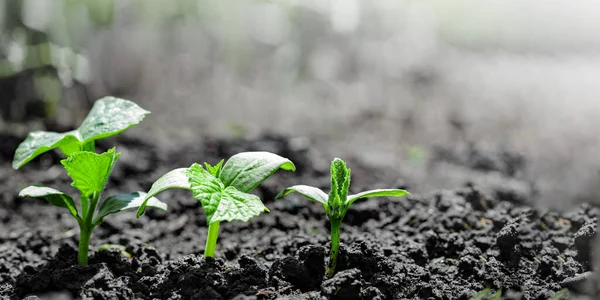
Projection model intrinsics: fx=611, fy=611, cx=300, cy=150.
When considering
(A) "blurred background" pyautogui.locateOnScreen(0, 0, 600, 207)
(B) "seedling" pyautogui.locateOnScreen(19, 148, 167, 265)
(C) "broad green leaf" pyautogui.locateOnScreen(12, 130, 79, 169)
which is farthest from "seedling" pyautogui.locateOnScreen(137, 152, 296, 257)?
(A) "blurred background" pyautogui.locateOnScreen(0, 0, 600, 207)

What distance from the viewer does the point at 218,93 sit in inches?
176

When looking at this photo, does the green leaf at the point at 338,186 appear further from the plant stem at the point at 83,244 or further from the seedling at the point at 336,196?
the plant stem at the point at 83,244

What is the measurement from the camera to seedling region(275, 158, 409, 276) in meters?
1.54

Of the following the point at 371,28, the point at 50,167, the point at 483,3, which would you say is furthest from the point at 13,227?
the point at 483,3

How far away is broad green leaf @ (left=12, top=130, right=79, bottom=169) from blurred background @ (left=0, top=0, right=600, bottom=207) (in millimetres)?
1537

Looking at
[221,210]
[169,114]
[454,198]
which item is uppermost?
[169,114]

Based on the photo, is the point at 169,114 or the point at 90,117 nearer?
the point at 90,117

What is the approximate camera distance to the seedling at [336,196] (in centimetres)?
154

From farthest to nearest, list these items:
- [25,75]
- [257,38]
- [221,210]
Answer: [257,38]
[25,75]
[221,210]

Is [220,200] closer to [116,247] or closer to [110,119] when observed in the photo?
[110,119]

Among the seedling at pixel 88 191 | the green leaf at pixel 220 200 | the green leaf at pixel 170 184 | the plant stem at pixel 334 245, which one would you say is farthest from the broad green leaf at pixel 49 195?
the plant stem at pixel 334 245

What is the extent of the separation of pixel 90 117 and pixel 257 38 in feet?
10.9

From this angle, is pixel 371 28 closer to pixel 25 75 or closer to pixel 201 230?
pixel 25 75

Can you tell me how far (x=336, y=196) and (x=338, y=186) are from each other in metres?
0.03
